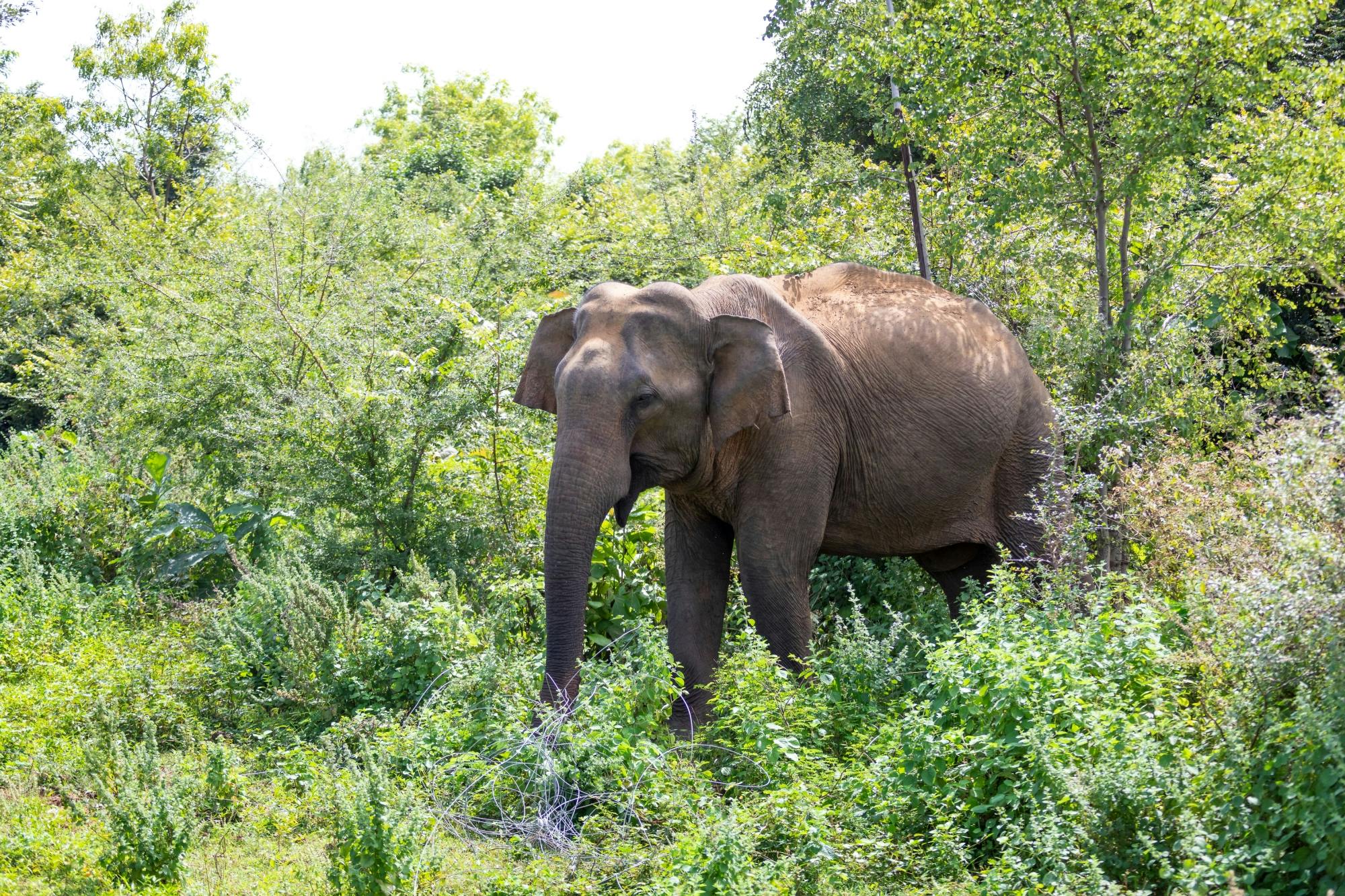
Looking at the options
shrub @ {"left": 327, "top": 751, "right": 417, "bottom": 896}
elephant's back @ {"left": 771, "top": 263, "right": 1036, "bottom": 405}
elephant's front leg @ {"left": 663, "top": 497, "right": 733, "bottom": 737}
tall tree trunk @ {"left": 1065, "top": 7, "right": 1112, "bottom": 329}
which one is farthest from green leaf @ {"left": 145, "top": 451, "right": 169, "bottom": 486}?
tall tree trunk @ {"left": 1065, "top": 7, "right": 1112, "bottom": 329}

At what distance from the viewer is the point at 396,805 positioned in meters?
5.98

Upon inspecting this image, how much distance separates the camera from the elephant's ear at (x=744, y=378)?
7.52 meters

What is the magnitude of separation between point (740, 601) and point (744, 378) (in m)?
2.04

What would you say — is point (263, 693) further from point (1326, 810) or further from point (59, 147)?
point (59, 147)

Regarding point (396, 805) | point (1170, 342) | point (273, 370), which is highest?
point (273, 370)

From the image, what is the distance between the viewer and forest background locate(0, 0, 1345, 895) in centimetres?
543

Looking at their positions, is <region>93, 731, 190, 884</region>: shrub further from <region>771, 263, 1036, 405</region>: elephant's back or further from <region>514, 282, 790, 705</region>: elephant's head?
<region>771, 263, 1036, 405</region>: elephant's back

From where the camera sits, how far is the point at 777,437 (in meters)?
7.83

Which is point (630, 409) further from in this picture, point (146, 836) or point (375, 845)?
point (146, 836)

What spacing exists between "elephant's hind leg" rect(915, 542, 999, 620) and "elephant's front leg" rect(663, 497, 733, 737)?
1636 mm

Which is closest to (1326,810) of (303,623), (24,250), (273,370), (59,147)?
(303,623)

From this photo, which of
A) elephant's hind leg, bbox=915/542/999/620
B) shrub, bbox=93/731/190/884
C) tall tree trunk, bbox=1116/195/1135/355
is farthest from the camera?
tall tree trunk, bbox=1116/195/1135/355

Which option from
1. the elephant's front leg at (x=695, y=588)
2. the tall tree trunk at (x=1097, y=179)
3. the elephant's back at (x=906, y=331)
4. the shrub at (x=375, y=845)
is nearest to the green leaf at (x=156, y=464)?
the elephant's front leg at (x=695, y=588)

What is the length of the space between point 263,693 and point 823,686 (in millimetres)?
4103
